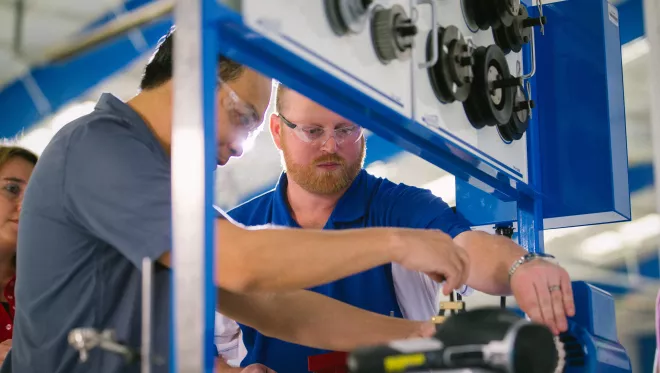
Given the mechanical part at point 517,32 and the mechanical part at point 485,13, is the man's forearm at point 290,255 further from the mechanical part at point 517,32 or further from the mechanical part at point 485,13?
the mechanical part at point 517,32

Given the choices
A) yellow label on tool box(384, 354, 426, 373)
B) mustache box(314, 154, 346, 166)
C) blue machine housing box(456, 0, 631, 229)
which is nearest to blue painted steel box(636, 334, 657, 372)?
blue machine housing box(456, 0, 631, 229)

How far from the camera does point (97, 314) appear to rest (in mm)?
1710

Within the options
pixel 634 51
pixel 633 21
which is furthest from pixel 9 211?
pixel 634 51

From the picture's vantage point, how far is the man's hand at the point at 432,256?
162cm

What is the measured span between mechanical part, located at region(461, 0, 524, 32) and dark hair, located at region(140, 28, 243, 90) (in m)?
0.81

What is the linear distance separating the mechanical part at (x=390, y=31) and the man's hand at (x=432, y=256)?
0.43m

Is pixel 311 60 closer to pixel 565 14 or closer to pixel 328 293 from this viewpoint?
pixel 328 293

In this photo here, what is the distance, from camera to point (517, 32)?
2551 millimetres

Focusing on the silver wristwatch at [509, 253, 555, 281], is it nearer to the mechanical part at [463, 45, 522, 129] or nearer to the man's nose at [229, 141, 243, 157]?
the mechanical part at [463, 45, 522, 129]

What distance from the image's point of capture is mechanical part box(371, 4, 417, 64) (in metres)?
1.89

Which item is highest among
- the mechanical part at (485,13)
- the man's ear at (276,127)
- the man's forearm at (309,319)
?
the mechanical part at (485,13)

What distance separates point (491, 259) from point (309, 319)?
18.2 inches

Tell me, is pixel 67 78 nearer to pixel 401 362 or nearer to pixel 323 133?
pixel 323 133

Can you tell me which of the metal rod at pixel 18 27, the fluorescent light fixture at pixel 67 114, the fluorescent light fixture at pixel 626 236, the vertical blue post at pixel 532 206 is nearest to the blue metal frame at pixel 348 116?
the vertical blue post at pixel 532 206
